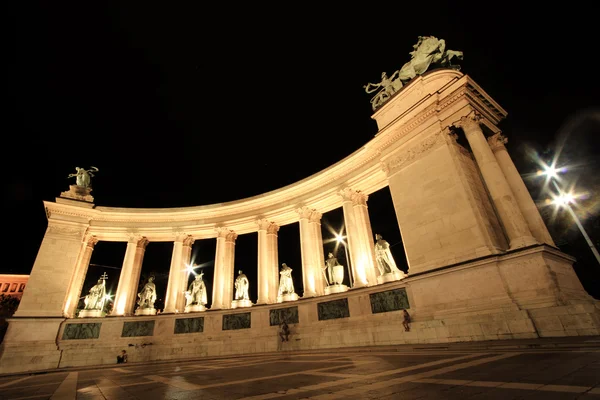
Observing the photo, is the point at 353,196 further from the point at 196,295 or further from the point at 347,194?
the point at 196,295

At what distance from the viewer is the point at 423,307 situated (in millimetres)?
17453

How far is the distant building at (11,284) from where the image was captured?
238 ft

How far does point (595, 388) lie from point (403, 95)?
23094 mm

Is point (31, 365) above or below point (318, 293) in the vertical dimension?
below

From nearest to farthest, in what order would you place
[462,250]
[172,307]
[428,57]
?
[462,250]
[428,57]
[172,307]

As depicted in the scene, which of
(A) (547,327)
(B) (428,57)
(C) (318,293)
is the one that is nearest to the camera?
(A) (547,327)

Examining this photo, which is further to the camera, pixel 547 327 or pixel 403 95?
pixel 403 95

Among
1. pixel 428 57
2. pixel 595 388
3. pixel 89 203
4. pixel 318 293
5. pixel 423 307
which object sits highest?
pixel 428 57

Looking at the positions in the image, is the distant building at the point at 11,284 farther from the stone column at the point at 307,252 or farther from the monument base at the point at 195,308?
the stone column at the point at 307,252

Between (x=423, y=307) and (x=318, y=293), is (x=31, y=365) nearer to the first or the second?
(x=318, y=293)

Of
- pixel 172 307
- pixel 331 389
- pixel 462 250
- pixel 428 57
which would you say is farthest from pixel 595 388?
pixel 172 307

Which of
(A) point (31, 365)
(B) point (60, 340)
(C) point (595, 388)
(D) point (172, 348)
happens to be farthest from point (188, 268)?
(C) point (595, 388)

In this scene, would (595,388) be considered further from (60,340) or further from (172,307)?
(60,340)

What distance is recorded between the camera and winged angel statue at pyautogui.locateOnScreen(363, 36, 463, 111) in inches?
912
